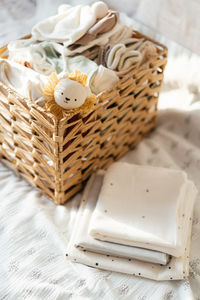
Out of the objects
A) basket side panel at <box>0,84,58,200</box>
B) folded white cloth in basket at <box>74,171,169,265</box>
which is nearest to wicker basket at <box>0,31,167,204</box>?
basket side panel at <box>0,84,58,200</box>

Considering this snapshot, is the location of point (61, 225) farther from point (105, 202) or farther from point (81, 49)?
point (81, 49)

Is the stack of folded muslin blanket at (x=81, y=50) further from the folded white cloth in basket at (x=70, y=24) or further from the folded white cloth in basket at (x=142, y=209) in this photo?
the folded white cloth in basket at (x=142, y=209)

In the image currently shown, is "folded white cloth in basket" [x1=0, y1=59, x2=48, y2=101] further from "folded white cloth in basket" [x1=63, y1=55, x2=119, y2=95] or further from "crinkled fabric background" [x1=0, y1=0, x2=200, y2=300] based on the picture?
"crinkled fabric background" [x1=0, y1=0, x2=200, y2=300]

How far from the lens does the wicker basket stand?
2.68 ft

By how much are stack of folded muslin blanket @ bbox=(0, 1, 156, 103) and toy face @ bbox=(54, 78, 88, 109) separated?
11 cm

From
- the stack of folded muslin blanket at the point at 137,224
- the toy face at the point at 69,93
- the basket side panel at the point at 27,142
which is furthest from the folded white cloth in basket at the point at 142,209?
the toy face at the point at 69,93

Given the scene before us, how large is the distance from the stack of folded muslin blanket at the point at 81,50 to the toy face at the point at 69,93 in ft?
0.35

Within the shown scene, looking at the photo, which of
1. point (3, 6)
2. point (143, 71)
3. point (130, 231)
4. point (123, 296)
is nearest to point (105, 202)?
point (130, 231)

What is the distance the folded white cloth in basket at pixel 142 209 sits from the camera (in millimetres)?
823

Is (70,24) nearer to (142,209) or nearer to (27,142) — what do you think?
(27,142)

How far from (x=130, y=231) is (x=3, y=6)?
0.74 m

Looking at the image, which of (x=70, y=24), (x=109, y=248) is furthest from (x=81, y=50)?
(x=109, y=248)

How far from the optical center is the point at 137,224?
0.85 metres

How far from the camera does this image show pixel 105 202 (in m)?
0.89
